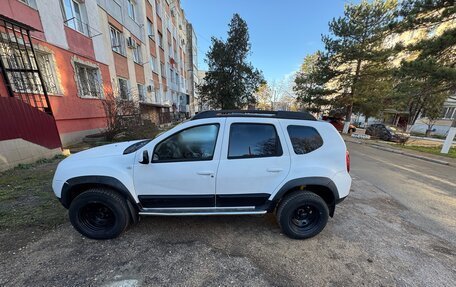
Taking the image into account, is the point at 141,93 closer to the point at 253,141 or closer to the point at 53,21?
the point at 53,21

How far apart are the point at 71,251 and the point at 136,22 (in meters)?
17.2

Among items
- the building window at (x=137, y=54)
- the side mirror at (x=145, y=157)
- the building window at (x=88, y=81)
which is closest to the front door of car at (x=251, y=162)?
the side mirror at (x=145, y=157)

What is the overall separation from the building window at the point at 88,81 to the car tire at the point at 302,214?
1037 centimetres

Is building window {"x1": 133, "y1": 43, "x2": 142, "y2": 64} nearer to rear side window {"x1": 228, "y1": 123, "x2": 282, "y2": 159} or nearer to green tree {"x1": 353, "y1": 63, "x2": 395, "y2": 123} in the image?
rear side window {"x1": 228, "y1": 123, "x2": 282, "y2": 159}

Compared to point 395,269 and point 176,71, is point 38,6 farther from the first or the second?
point 176,71

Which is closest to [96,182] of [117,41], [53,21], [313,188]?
[313,188]

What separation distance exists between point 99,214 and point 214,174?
6.02 ft

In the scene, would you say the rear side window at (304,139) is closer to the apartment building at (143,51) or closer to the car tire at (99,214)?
the car tire at (99,214)

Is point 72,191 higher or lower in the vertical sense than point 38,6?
lower

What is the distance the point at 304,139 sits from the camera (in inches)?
108

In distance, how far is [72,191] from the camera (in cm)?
269

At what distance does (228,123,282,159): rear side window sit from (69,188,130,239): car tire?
1.71m

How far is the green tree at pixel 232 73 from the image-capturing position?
20.7 meters

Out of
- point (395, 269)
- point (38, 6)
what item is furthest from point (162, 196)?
point (38, 6)
